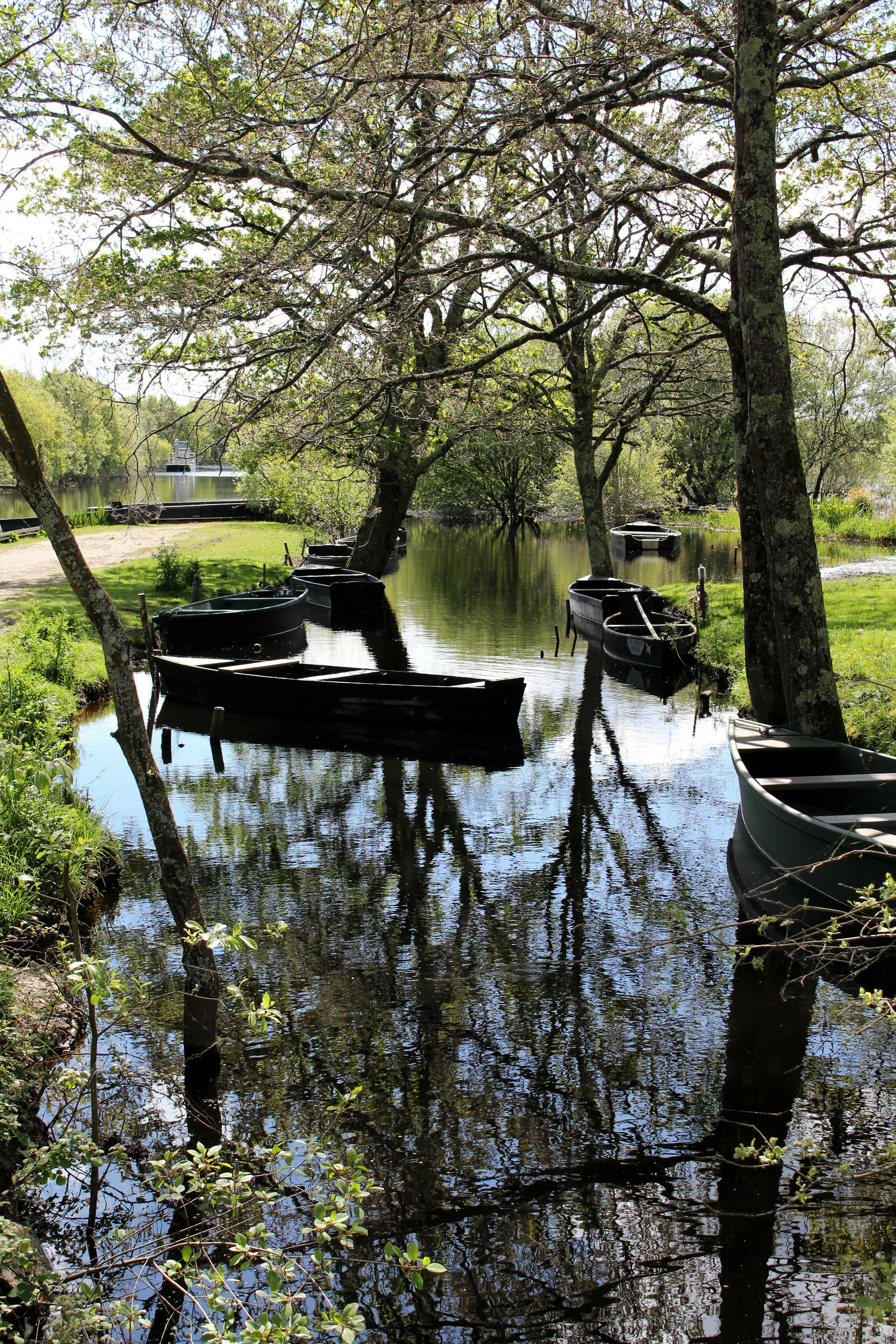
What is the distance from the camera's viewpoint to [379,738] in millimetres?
14320

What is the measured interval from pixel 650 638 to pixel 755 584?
7235 millimetres

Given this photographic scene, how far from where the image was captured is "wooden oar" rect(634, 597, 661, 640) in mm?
17875

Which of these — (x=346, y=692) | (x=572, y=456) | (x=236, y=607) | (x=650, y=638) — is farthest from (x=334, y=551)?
(x=572, y=456)

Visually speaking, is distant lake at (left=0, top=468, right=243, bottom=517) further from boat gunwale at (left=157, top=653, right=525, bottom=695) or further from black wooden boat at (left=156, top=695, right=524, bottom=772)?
black wooden boat at (left=156, top=695, right=524, bottom=772)

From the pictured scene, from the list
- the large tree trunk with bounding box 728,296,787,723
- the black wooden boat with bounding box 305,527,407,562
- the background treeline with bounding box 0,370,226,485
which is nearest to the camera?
the background treeline with bounding box 0,370,226,485

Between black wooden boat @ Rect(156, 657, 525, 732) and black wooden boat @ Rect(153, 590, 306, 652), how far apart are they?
2.74 metres

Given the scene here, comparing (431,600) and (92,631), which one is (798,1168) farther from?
(431,600)

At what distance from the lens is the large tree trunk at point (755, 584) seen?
33.5 feet

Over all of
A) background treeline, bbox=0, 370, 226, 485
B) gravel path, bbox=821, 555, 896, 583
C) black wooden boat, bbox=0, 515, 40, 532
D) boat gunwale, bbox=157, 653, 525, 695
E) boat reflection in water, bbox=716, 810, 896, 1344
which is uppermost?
black wooden boat, bbox=0, 515, 40, 532

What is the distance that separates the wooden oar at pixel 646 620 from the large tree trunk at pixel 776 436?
811 cm

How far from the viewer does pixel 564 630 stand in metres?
23.0

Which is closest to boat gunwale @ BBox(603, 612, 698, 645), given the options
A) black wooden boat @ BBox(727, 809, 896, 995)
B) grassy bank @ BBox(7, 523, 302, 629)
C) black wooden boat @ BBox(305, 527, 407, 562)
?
black wooden boat @ BBox(727, 809, 896, 995)

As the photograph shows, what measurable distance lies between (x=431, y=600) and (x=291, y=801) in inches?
651

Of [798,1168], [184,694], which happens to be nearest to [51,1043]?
[798,1168]
